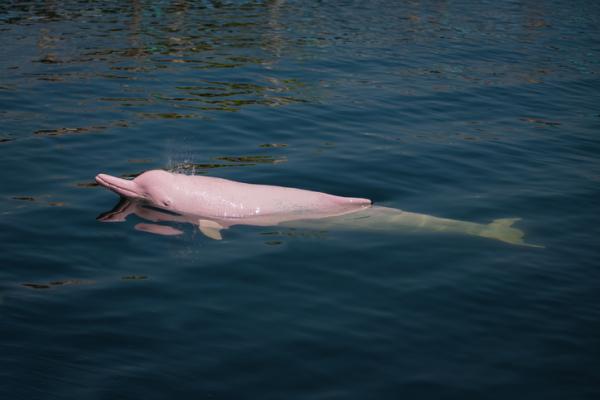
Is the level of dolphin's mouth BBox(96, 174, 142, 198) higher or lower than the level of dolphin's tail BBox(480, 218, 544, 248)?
higher

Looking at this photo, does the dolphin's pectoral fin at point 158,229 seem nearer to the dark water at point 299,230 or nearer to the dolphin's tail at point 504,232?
the dark water at point 299,230

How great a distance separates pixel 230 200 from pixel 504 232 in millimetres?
3090

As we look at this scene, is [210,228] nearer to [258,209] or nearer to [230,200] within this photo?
[230,200]

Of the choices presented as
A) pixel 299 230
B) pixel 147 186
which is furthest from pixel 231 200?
pixel 147 186

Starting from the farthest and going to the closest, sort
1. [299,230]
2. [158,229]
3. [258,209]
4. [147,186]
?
1. [147,186]
2. [258,209]
3. [299,230]
4. [158,229]

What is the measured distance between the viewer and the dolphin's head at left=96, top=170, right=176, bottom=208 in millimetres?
8641

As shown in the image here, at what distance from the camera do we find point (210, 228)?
315 inches

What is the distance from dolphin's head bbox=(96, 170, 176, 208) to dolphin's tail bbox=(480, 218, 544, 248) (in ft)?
11.8

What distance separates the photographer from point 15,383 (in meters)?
5.24

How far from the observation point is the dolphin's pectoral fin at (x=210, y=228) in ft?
25.8

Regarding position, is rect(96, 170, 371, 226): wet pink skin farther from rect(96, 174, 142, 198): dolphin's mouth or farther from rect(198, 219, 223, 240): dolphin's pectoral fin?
rect(198, 219, 223, 240): dolphin's pectoral fin

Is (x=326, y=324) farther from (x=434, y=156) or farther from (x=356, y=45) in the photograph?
(x=356, y=45)

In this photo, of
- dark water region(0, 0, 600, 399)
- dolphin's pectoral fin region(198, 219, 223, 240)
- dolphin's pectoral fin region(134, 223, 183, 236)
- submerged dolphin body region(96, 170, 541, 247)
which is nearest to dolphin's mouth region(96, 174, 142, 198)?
submerged dolphin body region(96, 170, 541, 247)

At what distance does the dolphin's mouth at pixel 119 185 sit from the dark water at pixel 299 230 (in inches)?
13.4
